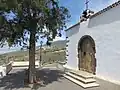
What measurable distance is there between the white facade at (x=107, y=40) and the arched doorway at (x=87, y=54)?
1.53 feet

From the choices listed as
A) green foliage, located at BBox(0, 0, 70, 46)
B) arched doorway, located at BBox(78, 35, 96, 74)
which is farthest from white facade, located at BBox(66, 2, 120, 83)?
green foliage, located at BBox(0, 0, 70, 46)

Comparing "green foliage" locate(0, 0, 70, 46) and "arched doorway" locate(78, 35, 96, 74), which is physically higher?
"green foliage" locate(0, 0, 70, 46)

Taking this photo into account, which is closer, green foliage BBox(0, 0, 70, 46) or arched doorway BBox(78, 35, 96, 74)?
green foliage BBox(0, 0, 70, 46)

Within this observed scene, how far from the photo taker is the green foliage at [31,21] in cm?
986

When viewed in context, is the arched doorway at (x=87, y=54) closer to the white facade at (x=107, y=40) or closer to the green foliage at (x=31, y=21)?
the white facade at (x=107, y=40)

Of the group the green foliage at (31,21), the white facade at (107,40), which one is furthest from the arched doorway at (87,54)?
the green foliage at (31,21)

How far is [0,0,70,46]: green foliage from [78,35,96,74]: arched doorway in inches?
109

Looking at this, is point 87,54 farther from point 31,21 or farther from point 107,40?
point 31,21

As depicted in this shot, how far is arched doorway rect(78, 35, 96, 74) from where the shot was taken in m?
12.6

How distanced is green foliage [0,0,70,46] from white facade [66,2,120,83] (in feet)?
7.11

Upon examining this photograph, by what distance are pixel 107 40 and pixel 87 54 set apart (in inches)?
115

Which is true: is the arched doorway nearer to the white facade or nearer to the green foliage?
the white facade

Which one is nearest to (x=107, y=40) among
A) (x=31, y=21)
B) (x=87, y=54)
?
(x=87, y=54)

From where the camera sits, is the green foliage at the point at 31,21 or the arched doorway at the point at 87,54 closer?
the green foliage at the point at 31,21
